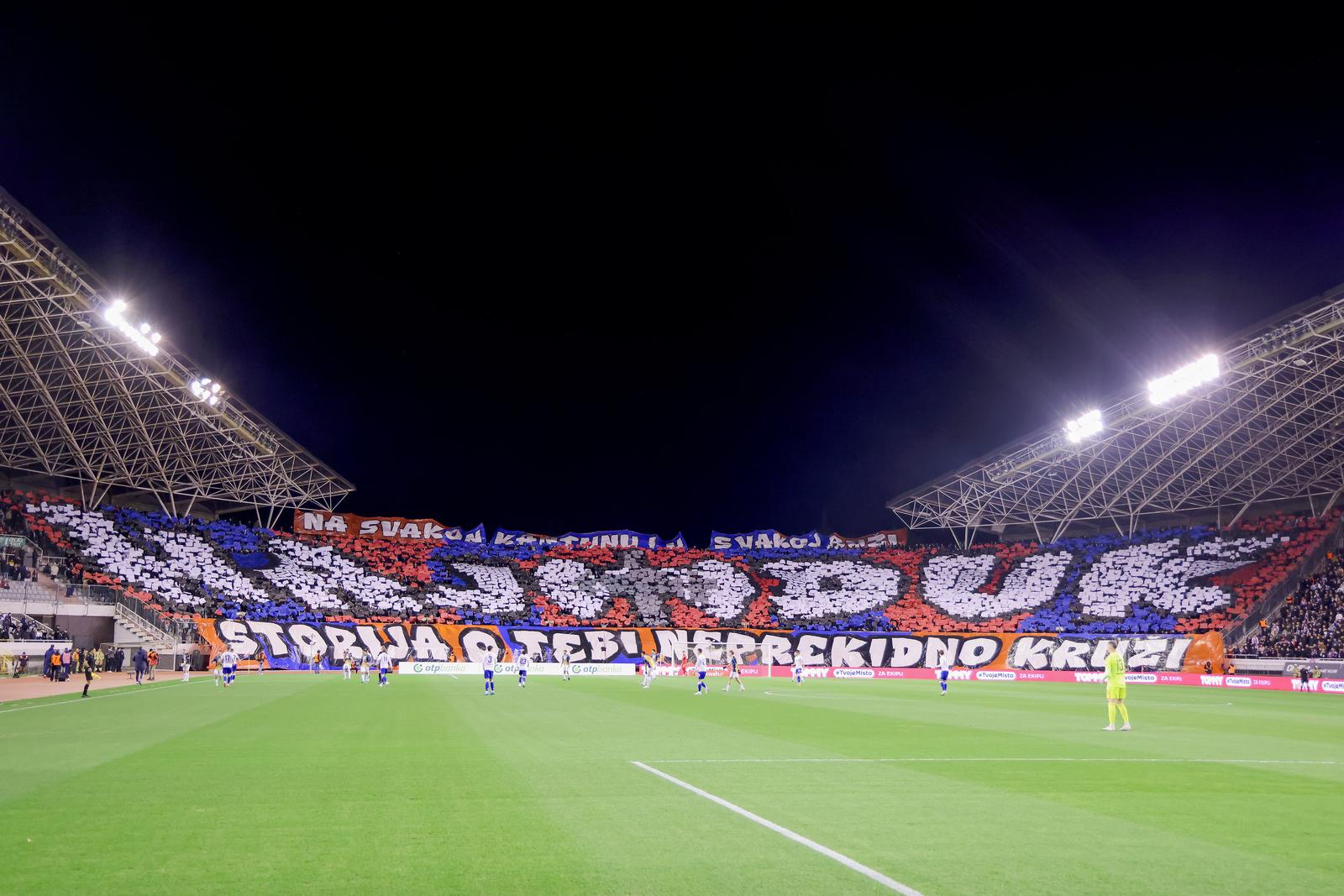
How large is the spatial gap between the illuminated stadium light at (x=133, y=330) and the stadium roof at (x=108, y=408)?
0.06 meters

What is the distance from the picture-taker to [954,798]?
11008mm

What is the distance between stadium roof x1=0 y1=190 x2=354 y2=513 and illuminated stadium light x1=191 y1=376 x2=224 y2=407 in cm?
6

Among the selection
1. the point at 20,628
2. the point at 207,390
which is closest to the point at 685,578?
the point at 207,390

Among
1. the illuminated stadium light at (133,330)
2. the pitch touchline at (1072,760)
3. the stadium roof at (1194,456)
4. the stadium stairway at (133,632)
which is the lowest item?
the pitch touchline at (1072,760)

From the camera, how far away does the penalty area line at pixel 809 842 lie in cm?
681

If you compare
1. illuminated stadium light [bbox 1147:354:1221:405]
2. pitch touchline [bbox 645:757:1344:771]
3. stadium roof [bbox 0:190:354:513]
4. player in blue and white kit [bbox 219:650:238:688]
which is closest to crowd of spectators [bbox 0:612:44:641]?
stadium roof [bbox 0:190:354:513]

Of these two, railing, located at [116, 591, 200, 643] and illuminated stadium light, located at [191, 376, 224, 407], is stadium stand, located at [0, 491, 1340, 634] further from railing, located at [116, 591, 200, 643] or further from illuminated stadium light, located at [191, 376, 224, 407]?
illuminated stadium light, located at [191, 376, 224, 407]

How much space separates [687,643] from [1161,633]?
3001 cm

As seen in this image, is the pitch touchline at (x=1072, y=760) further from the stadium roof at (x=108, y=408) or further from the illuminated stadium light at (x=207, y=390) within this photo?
the illuminated stadium light at (x=207, y=390)

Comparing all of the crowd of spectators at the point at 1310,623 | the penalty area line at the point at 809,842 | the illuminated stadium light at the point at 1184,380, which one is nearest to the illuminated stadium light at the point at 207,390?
the penalty area line at the point at 809,842

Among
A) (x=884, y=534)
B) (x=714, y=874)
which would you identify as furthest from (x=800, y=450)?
(x=714, y=874)

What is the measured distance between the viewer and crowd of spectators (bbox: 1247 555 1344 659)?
5091 cm

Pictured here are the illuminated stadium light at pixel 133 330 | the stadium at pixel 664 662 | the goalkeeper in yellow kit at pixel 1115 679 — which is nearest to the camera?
the stadium at pixel 664 662

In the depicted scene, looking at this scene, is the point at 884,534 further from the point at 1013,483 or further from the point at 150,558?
the point at 150,558
